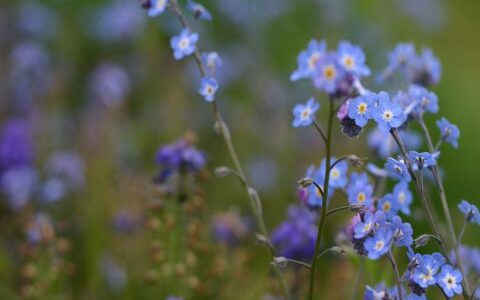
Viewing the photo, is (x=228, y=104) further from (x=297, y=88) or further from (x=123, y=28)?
(x=123, y=28)

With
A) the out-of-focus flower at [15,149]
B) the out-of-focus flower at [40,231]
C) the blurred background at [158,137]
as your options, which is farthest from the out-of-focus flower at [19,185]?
the out-of-focus flower at [40,231]

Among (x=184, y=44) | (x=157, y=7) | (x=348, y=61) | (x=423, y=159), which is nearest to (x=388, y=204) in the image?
(x=423, y=159)

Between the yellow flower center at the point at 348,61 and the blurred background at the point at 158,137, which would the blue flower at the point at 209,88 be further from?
the blurred background at the point at 158,137

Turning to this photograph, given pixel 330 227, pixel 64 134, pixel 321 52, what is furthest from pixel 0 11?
pixel 321 52

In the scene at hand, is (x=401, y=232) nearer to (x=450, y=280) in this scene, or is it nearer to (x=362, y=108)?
(x=450, y=280)

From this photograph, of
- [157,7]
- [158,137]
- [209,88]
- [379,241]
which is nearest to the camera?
[379,241]

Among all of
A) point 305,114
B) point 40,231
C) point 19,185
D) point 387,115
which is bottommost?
point 19,185
